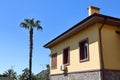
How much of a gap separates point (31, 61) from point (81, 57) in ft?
53.5

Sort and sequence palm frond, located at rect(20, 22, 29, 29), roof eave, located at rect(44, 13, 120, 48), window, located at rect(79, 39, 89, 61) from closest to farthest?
roof eave, located at rect(44, 13, 120, 48), window, located at rect(79, 39, 89, 61), palm frond, located at rect(20, 22, 29, 29)

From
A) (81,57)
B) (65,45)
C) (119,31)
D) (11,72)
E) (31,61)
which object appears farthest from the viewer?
(11,72)

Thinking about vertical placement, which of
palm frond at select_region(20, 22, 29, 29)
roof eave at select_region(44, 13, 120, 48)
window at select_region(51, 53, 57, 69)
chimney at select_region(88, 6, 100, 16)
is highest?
palm frond at select_region(20, 22, 29, 29)

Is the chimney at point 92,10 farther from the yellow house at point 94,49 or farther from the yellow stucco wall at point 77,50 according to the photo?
the yellow stucco wall at point 77,50

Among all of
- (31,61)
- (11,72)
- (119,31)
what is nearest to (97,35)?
(119,31)

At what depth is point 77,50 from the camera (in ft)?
46.6

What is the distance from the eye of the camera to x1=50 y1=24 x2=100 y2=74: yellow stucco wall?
39.4 feet

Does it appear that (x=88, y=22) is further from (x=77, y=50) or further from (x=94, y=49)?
(x=77, y=50)

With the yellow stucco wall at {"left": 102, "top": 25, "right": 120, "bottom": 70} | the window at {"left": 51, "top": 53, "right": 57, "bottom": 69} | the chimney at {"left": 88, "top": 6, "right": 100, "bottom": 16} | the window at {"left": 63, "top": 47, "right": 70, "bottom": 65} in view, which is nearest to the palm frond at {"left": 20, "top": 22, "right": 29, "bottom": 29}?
the window at {"left": 51, "top": 53, "right": 57, "bottom": 69}

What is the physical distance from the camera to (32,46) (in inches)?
1199

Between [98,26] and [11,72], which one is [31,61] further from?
[11,72]

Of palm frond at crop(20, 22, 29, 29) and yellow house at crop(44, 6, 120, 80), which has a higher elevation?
palm frond at crop(20, 22, 29, 29)

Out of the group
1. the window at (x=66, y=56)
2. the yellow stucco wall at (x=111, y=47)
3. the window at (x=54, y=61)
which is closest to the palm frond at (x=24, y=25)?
the window at (x=54, y=61)

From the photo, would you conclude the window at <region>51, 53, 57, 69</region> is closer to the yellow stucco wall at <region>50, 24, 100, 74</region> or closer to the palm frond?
the yellow stucco wall at <region>50, 24, 100, 74</region>
